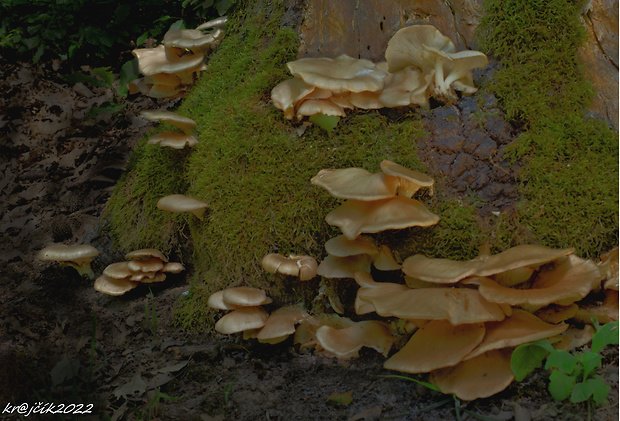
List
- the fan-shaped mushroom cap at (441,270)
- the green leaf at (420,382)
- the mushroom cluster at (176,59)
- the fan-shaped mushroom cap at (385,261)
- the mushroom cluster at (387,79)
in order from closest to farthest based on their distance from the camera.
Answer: the fan-shaped mushroom cap at (441,270) < the green leaf at (420,382) < the fan-shaped mushroom cap at (385,261) < the mushroom cluster at (387,79) < the mushroom cluster at (176,59)

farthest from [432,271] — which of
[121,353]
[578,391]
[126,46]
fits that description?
[126,46]

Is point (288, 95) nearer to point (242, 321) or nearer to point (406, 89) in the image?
point (406, 89)

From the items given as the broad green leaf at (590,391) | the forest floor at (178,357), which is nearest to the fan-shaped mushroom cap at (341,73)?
the forest floor at (178,357)

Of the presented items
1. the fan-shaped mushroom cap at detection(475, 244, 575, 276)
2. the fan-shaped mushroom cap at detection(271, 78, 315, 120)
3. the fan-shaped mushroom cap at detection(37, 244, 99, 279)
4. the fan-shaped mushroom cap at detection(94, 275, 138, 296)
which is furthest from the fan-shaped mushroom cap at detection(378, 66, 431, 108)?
the fan-shaped mushroom cap at detection(37, 244, 99, 279)

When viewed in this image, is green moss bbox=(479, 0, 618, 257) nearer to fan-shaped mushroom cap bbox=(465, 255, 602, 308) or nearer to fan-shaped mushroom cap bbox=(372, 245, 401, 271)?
fan-shaped mushroom cap bbox=(465, 255, 602, 308)

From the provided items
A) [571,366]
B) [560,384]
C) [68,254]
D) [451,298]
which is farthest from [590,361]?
[68,254]

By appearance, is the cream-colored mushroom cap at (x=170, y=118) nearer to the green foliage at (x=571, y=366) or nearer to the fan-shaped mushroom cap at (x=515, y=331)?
the fan-shaped mushroom cap at (x=515, y=331)

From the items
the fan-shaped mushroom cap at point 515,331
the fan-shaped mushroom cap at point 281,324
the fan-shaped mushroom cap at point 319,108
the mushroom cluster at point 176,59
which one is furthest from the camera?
the mushroom cluster at point 176,59
